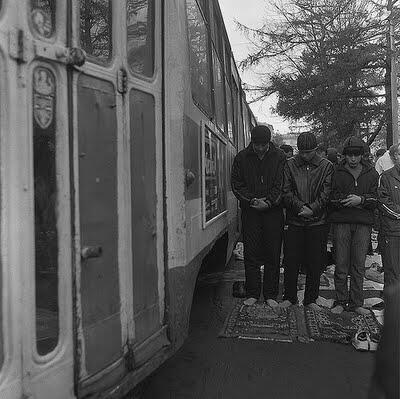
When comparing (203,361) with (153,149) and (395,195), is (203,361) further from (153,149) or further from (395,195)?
(395,195)

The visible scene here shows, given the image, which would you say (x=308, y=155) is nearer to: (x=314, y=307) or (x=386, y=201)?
(x=386, y=201)

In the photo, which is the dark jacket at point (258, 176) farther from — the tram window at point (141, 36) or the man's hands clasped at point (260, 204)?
the tram window at point (141, 36)

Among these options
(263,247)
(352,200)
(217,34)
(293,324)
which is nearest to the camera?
(293,324)

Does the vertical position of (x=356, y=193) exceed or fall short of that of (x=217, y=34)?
it falls short

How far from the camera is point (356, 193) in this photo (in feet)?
16.5

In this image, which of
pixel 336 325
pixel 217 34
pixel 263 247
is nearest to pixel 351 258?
pixel 336 325

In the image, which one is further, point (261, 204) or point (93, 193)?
point (261, 204)

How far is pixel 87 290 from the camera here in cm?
227

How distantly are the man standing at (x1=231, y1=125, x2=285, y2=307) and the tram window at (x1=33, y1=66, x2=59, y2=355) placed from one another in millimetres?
3157

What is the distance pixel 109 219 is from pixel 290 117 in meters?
20.8

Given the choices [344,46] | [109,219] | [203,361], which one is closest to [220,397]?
[203,361]

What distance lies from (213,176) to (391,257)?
2.16 metres

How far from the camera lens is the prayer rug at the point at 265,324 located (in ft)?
14.5

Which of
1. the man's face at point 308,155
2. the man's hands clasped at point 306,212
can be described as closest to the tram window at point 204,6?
the man's face at point 308,155
